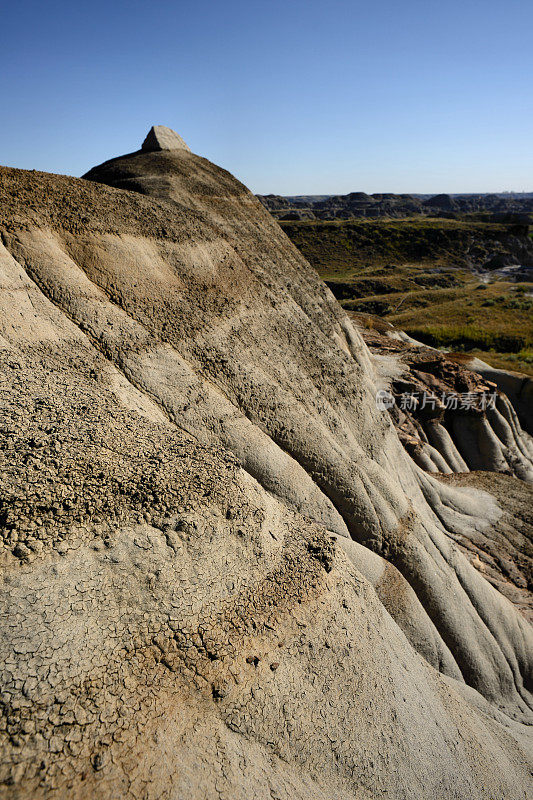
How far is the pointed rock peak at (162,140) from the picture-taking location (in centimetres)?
1438

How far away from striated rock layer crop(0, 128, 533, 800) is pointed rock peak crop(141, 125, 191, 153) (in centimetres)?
184

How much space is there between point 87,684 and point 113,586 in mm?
1045

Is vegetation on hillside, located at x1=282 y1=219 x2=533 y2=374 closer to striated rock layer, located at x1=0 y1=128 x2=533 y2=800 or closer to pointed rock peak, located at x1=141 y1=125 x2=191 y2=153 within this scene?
striated rock layer, located at x1=0 y1=128 x2=533 y2=800

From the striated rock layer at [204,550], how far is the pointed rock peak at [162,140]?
6.02ft

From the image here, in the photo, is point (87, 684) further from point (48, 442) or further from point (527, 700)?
point (527, 700)

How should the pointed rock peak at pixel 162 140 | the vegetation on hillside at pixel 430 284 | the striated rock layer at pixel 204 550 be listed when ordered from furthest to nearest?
the vegetation on hillside at pixel 430 284 < the pointed rock peak at pixel 162 140 < the striated rock layer at pixel 204 550

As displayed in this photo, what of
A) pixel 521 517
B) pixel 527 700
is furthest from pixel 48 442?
pixel 521 517

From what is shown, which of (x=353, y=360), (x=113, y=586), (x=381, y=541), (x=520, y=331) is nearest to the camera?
(x=113, y=586)

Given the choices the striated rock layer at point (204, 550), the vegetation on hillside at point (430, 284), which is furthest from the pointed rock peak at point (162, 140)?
the vegetation on hillside at point (430, 284)

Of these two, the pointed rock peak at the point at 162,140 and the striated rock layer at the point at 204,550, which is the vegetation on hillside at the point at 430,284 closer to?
the striated rock layer at the point at 204,550

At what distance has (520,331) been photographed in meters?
41.1

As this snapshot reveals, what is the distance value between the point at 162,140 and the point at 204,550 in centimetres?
1368

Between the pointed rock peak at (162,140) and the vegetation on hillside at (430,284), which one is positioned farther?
the vegetation on hillside at (430,284)

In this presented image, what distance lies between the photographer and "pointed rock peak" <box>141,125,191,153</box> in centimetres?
1438
